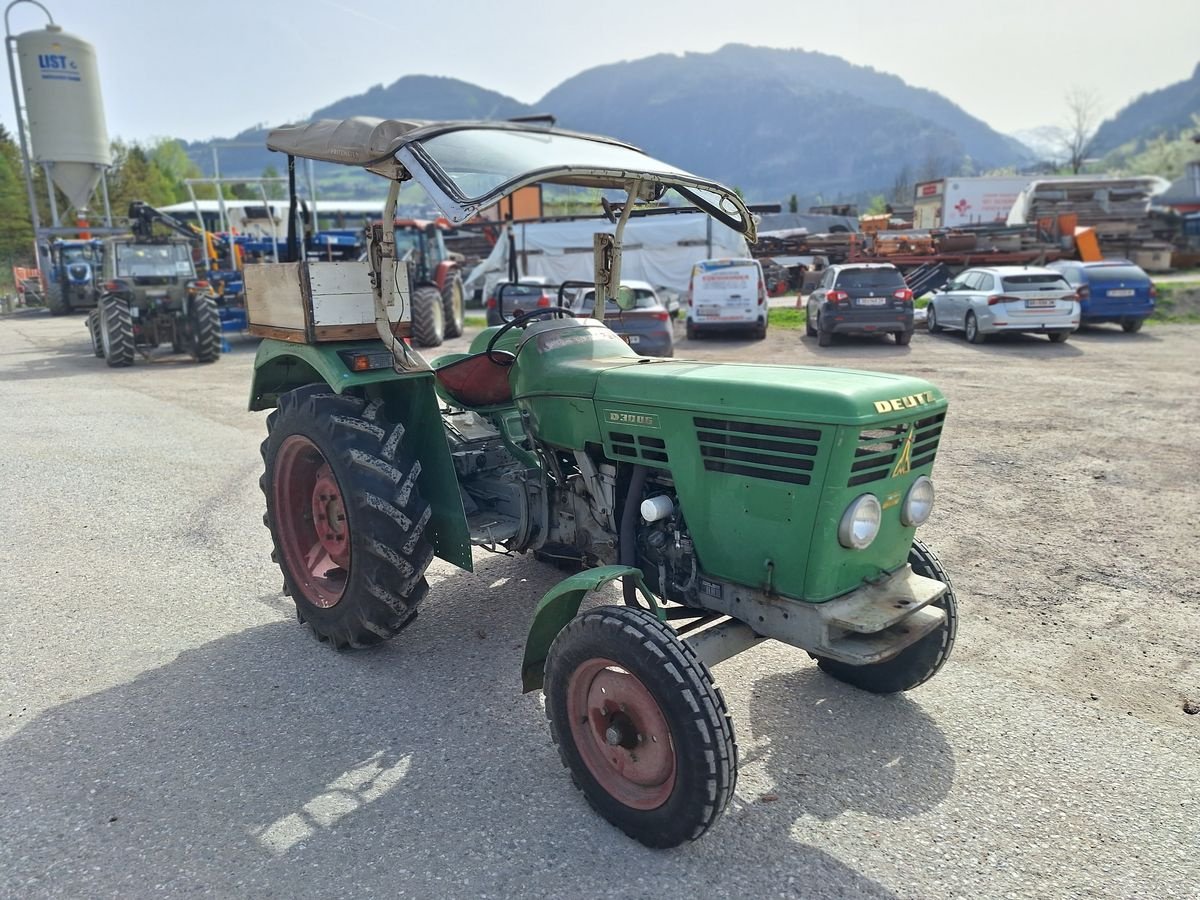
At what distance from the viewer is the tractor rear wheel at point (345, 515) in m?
3.65

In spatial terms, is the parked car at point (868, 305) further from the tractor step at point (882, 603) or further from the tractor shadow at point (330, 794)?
the tractor step at point (882, 603)

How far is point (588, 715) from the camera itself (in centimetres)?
284

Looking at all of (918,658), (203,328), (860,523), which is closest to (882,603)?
(860,523)

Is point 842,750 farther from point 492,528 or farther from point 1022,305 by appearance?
point 1022,305

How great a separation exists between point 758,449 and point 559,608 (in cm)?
90

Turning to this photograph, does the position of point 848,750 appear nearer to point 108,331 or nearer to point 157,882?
point 157,882

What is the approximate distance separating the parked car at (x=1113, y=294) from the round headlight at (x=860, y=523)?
15960 mm

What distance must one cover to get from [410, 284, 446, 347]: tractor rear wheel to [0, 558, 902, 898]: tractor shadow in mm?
11612

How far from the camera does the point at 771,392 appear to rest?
9.23 ft

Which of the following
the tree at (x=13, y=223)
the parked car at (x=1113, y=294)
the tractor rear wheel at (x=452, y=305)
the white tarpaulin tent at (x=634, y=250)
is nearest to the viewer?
the parked car at (x=1113, y=294)

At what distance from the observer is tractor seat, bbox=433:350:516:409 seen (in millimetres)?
4297

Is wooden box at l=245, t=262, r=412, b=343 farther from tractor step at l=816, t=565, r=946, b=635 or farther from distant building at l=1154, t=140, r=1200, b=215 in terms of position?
distant building at l=1154, t=140, r=1200, b=215

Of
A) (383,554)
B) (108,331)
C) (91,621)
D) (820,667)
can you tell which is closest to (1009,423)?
(820,667)

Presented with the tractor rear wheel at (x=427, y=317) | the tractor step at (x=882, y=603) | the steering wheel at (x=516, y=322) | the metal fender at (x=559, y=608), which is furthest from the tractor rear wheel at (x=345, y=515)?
the tractor rear wheel at (x=427, y=317)
